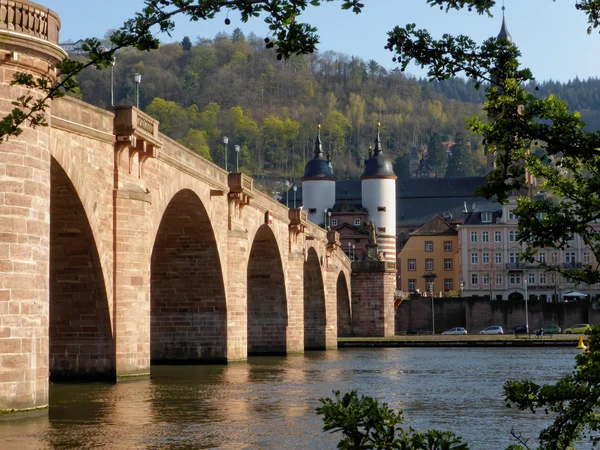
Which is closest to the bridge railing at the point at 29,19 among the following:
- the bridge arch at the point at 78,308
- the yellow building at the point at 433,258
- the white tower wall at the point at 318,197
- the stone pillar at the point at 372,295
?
the bridge arch at the point at 78,308

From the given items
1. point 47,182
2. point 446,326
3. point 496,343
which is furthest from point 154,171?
point 446,326

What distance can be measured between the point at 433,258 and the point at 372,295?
3551 centimetres

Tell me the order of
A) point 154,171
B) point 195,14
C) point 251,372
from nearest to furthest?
point 195,14
point 154,171
point 251,372

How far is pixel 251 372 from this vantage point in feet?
131

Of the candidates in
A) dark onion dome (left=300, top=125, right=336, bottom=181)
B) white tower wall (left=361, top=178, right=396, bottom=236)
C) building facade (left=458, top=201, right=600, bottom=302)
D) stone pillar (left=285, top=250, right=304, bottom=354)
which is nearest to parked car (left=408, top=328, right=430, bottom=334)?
building facade (left=458, top=201, right=600, bottom=302)

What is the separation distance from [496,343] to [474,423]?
5537cm

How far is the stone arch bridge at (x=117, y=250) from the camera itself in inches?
816

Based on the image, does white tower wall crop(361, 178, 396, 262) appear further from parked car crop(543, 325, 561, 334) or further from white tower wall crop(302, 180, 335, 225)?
parked car crop(543, 325, 561, 334)

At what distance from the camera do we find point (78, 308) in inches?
1159

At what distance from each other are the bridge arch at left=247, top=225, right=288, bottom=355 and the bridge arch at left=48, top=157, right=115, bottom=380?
26413 mm

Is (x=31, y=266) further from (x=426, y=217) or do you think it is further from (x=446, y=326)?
(x=426, y=217)

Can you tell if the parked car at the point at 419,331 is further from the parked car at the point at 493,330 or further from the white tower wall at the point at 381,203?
the white tower wall at the point at 381,203

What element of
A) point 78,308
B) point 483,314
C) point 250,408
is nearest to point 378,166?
point 483,314

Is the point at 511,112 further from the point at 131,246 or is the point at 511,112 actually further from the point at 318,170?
the point at 318,170
